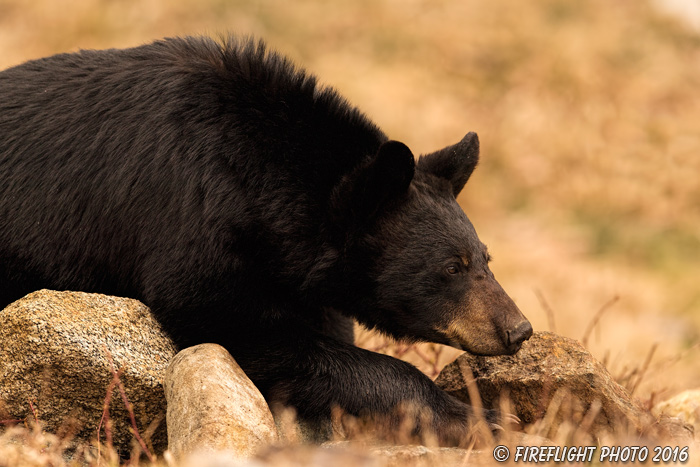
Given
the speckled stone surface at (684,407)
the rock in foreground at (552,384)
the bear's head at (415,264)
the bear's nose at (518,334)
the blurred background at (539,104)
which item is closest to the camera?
the rock in foreground at (552,384)

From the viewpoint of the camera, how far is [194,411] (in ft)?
13.2

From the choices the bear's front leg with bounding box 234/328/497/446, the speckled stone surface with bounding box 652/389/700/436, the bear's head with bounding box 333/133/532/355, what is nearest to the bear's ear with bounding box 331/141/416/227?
the bear's head with bounding box 333/133/532/355

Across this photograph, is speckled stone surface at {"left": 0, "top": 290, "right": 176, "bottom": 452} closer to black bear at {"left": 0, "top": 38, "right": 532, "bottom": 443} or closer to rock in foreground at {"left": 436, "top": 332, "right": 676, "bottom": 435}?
black bear at {"left": 0, "top": 38, "right": 532, "bottom": 443}

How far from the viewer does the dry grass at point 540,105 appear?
12508 mm

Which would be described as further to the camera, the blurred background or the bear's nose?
the blurred background

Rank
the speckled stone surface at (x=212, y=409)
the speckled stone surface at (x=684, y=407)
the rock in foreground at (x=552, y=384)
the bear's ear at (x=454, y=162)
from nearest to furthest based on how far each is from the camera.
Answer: the speckled stone surface at (x=212, y=409)
the rock in foreground at (x=552, y=384)
the bear's ear at (x=454, y=162)
the speckled stone surface at (x=684, y=407)

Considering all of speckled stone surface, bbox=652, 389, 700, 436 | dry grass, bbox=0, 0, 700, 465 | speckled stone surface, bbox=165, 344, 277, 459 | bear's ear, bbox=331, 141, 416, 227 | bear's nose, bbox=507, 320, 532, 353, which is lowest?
speckled stone surface, bbox=165, 344, 277, 459

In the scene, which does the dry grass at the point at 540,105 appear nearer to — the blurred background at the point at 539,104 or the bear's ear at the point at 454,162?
the blurred background at the point at 539,104

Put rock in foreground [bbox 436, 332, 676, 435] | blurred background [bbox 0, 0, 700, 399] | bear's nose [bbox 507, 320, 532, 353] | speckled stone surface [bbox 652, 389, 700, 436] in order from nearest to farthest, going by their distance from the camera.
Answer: rock in foreground [bbox 436, 332, 676, 435], bear's nose [bbox 507, 320, 532, 353], speckled stone surface [bbox 652, 389, 700, 436], blurred background [bbox 0, 0, 700, 399]

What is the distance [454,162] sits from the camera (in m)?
5.31

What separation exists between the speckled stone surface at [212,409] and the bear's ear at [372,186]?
1033 mm

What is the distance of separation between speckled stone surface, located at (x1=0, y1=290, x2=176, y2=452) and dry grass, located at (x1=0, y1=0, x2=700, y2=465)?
24.6ft

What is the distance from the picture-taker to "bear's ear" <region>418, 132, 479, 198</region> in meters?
5.30

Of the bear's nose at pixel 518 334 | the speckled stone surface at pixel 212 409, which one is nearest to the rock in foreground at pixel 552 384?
the bear's nose at pixel 518 334
